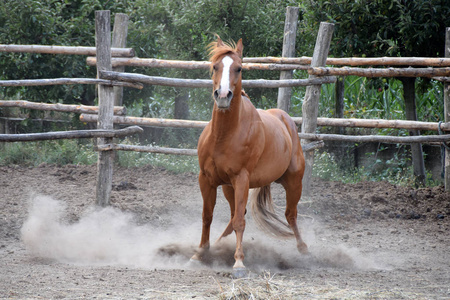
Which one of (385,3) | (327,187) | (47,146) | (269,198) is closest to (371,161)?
(327,187)

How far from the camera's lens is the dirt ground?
3.52m

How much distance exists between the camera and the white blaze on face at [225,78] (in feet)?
12.4

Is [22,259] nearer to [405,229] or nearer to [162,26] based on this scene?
[405,229]

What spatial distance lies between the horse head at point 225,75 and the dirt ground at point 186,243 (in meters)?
1.33

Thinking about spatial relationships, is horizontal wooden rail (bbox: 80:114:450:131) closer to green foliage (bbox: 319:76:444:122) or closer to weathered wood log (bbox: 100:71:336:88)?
weathered wood log (bbox: 100:71:336:88)

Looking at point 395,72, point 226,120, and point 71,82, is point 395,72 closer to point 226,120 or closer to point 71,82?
point 226,120

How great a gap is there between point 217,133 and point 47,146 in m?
5.86

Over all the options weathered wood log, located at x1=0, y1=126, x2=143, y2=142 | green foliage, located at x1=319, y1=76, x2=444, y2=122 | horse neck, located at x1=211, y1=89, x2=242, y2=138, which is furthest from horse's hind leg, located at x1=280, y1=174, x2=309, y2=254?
green foliage, located at x1=319, y1=76, x2=444, y2=122

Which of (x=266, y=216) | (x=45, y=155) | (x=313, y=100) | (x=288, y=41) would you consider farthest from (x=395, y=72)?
(x=45, y=155)

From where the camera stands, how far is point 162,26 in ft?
28.9

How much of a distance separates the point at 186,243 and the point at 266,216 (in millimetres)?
826

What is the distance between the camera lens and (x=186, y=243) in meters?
4.88

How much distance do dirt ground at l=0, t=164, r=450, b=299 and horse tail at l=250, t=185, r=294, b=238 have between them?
186mm

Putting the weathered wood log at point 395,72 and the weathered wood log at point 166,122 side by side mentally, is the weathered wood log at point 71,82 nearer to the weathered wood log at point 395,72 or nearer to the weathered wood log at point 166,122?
the weathered wood log at point 166,122
